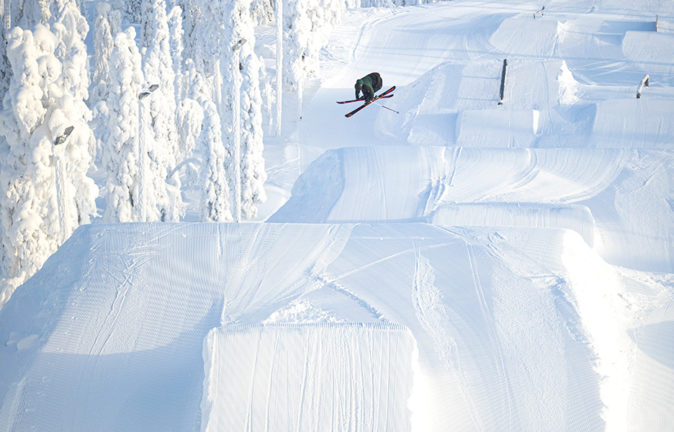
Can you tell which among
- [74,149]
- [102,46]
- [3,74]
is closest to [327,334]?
[74,149]

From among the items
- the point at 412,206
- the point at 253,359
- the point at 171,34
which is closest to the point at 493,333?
the point at 253,359

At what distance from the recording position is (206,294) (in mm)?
10055

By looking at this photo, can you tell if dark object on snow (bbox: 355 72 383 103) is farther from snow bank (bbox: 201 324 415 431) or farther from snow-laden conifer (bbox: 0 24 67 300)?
snow-laden conifer (bbox: 0 24 67 300)

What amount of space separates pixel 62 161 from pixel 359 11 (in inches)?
1203

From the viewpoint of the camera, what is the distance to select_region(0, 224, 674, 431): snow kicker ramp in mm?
7965

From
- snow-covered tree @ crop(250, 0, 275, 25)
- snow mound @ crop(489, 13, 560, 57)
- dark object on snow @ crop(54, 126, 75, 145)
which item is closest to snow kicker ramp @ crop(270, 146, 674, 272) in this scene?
dark object on snow @ crop(54, 126, 75, 145)

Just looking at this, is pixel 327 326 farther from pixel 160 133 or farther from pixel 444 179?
pixel 160 133

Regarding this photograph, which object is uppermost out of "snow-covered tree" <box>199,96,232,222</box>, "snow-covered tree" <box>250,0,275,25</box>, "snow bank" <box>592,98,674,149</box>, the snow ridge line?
"snow-covered tree" <box>250,0,275,25</box>

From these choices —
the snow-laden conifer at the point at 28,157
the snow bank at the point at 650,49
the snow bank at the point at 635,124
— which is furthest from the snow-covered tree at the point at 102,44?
the snow bank at the point at 650,49

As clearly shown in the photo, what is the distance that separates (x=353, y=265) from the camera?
10.5 meters

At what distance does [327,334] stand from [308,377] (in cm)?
63

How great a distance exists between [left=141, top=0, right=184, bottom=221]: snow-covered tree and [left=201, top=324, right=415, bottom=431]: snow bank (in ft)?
31.6

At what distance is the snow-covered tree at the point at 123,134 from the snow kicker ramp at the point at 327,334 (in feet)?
22.0

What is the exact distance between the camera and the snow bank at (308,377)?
24.9 ft
